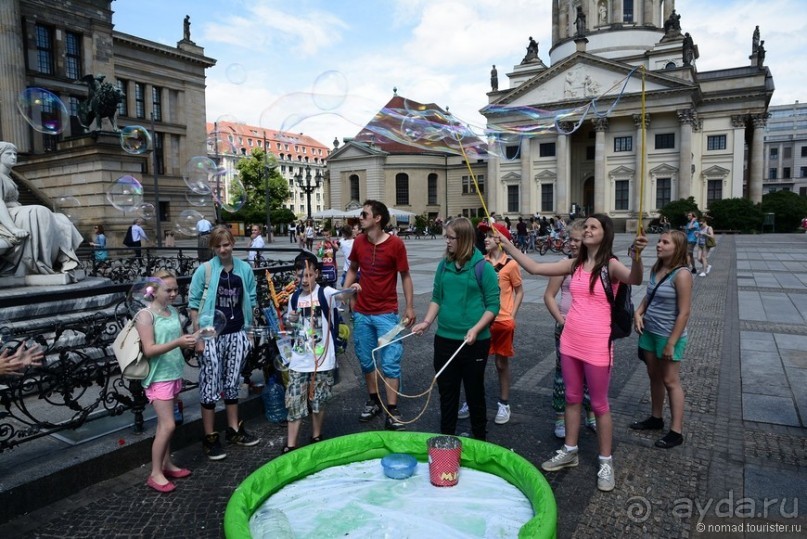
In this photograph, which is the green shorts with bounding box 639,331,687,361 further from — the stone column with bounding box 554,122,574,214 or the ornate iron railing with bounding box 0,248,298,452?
the stone column with bounding box 554,122,574,214

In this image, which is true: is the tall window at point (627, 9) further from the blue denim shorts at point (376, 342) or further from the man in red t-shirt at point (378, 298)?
the blue denim shorts at point (376, 342)

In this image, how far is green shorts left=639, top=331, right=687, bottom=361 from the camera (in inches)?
183

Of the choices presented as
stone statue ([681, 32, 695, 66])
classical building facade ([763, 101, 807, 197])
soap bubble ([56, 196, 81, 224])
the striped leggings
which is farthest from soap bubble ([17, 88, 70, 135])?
classical building facade ([763, 101, 807, 197])

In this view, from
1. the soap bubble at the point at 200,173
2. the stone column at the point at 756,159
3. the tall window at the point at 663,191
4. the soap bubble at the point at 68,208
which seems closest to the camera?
the soap bubble at the point at 200,173

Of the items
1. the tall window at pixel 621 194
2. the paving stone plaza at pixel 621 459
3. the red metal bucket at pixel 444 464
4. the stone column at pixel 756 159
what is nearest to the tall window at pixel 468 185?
the tall window at pixel 621 194

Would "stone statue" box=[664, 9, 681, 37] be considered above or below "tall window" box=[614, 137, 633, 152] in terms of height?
above

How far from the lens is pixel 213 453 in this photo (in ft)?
15.3

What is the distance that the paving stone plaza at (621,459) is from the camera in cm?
361

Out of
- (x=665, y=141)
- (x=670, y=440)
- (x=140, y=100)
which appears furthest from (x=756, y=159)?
(x=670, y=440)

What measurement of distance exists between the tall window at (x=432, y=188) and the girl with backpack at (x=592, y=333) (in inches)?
2880

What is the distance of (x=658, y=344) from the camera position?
187 inches

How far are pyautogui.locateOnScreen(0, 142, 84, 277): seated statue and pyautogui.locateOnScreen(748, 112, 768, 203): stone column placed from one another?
63.2 metres

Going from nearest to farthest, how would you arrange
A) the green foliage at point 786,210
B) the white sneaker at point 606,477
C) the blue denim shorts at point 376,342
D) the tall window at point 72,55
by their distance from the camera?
the white sneaker at point 606,477
the blue denim shorts at point 376,342
the tall window at point 72,55
the green foliage at point 786,210

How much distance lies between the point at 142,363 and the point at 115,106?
19.1 meters
